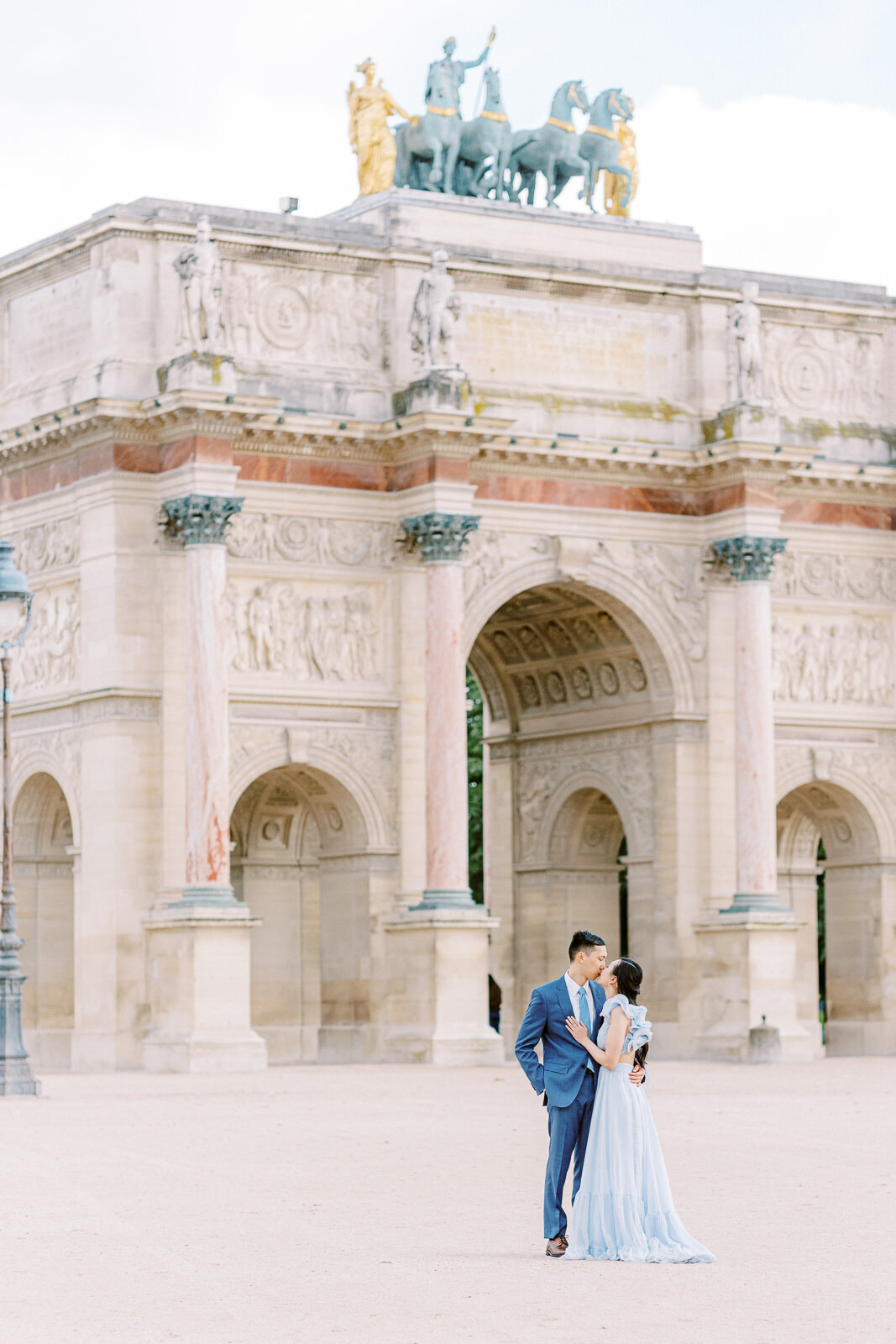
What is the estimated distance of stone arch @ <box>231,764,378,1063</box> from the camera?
4697 cm

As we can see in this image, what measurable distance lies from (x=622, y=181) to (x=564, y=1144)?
35984 millimetres

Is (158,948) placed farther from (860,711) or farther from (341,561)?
(860,711)

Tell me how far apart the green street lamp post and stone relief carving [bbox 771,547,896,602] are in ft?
59.5

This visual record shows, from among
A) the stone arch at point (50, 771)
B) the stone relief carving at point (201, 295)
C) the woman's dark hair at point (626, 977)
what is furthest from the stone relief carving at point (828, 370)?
the woman's dark hair at point (626, 977)

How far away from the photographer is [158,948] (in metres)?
43.8

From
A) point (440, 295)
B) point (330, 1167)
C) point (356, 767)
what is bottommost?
point (330, 1167)

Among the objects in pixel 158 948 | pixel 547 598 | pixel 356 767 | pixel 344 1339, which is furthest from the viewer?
pixel 547 598

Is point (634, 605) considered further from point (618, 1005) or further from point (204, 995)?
point (618, 1005)

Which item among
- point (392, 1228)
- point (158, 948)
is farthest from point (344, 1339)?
point (158, 948)

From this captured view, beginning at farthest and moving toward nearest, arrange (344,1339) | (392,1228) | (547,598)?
(547,598)
(392,1228)
(344,1339)

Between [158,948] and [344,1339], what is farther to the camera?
[158,948]

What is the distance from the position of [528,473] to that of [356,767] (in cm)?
602

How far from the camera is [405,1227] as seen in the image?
1878 centimetres

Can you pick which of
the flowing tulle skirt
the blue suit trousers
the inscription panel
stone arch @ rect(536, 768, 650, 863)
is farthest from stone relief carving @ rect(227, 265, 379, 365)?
the flowing tulle skirt
